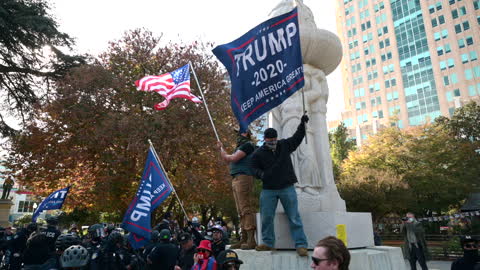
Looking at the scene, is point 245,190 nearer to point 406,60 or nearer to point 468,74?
point 468,74

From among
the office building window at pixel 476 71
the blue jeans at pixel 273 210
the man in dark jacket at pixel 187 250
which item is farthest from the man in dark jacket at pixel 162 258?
the office building window at pixel 476 71

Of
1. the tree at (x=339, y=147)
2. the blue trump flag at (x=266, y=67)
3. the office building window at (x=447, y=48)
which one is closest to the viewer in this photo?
the blue trump flag at (x=266, y=67)

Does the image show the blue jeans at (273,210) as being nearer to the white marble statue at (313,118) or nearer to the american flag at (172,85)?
the white marble statue at (313,118)

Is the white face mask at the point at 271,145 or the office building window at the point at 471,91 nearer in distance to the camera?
the white face mask at the point at 271,145

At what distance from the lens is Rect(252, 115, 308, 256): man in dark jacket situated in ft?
14.7

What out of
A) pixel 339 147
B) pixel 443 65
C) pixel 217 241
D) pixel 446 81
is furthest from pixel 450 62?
pixel 217 241

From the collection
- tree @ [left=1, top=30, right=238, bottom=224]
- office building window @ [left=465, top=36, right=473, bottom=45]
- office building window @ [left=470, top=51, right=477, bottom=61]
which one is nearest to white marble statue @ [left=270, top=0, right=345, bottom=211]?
tree @ [left=1, top=30, right=238, bottom=224]

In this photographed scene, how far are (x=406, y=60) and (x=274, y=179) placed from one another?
247ft

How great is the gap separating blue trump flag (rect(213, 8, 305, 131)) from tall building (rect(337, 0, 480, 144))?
211 feet

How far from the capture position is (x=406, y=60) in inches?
2756

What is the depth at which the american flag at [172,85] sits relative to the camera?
8.63 metres

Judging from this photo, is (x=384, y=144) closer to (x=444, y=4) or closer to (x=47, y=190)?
(x=47, y=190)

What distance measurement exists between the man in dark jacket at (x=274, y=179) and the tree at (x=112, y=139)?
437 inches

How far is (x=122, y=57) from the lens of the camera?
A: 1831 centimetres
